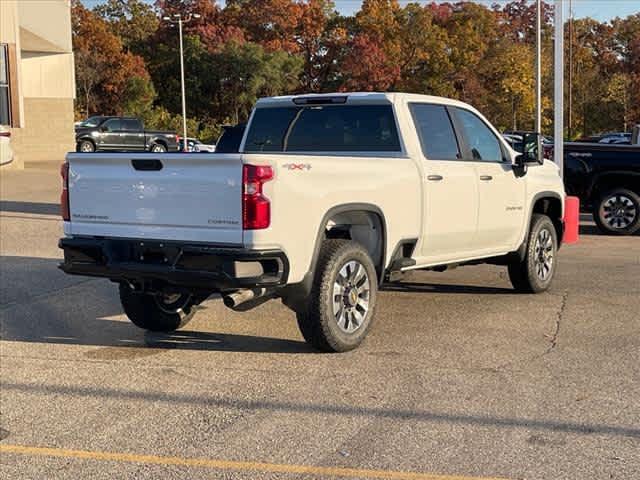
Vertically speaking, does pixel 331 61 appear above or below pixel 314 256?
above

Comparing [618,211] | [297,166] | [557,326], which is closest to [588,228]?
[618,211]

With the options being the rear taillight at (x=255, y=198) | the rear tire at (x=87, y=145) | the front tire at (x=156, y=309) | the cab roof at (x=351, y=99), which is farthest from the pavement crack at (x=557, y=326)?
the rear tire at (x=87, y=145)

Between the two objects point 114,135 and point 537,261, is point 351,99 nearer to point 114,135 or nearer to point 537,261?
point 537,261

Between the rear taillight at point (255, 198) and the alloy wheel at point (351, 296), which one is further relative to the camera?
the alloy wheel at point (351, 296)

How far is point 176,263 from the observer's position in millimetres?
6375

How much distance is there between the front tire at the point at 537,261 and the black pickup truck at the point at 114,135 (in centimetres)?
2960

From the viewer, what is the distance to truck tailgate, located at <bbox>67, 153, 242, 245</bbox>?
20.0 feet

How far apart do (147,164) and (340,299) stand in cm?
175

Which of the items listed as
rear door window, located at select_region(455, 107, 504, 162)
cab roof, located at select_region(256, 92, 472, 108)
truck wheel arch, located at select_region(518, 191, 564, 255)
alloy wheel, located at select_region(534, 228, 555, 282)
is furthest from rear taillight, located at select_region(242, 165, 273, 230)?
truck wheel arch, located at select_region(518, 191, 564, 255)

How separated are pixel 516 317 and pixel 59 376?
4.07 meters

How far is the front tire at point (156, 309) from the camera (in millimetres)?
7734

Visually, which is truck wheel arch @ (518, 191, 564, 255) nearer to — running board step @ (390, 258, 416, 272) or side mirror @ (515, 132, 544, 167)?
side mirror @ (515, 132, 544, 167)

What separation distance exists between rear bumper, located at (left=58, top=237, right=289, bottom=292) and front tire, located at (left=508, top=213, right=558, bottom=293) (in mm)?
3772

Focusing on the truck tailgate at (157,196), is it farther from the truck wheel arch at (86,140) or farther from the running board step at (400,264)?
the truck wheel arch at (86,140)
